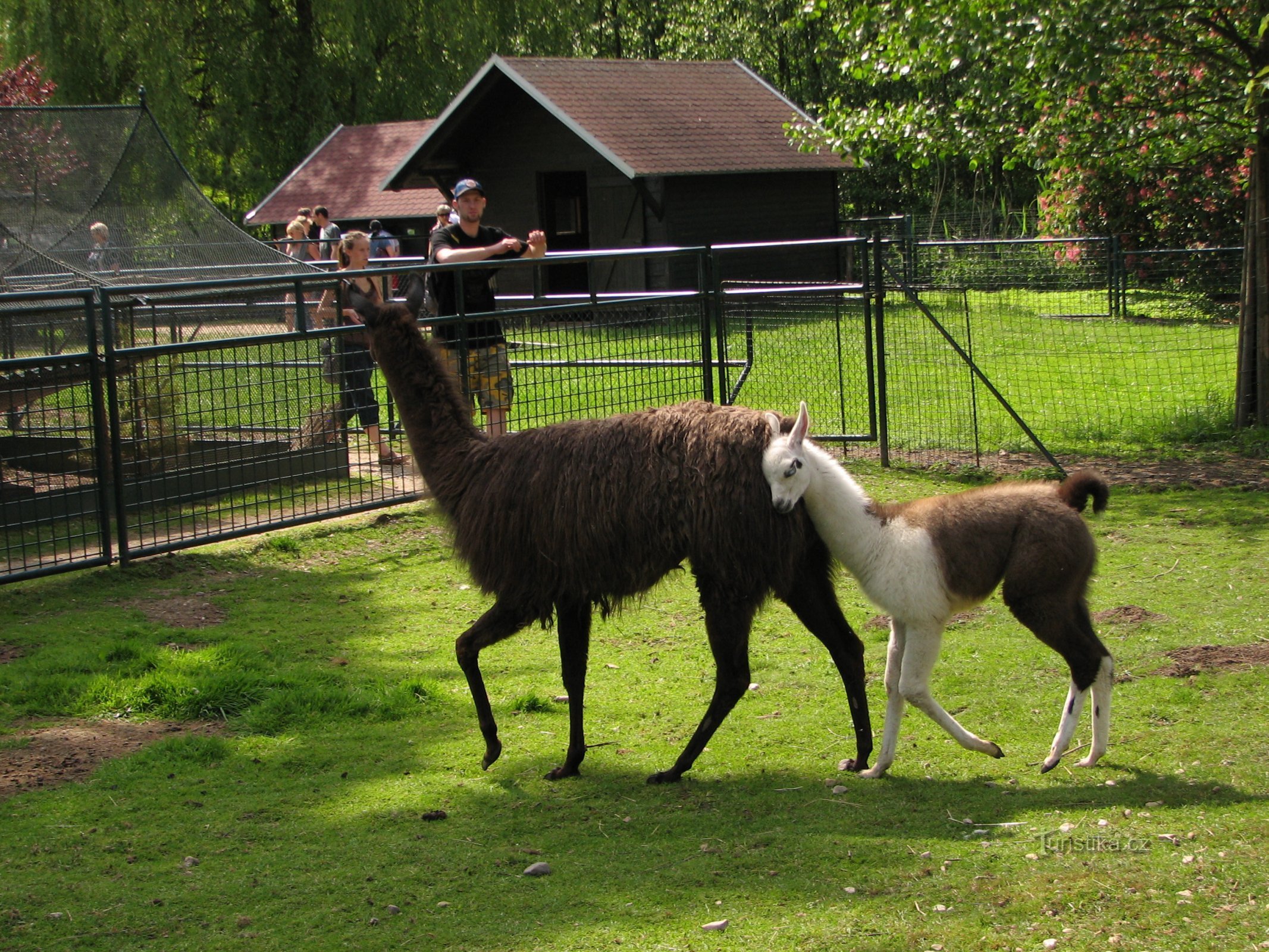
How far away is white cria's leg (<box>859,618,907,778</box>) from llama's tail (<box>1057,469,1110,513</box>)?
2.68ft

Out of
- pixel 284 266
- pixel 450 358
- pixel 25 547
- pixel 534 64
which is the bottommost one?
pixel 25 547

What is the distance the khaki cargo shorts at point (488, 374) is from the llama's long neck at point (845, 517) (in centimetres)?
429

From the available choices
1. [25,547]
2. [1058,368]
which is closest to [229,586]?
[25,547]

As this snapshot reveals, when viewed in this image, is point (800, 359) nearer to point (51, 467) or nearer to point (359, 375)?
point (359, 375)

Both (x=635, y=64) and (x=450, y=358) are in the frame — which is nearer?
(x=450, y=358)

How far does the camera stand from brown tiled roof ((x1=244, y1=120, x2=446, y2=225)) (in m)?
29.1

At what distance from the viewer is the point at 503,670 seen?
636 cm

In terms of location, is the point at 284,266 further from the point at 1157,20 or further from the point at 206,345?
the point at 1157,20

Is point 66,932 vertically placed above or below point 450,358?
below

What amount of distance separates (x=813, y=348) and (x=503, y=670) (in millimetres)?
8413

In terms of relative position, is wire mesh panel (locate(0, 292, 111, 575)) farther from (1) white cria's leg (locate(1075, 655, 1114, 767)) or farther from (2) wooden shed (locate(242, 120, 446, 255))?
(2) wooden shed (locate(242, 120, 446, 255))

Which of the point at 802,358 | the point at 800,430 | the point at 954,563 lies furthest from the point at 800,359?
the point at 800,430

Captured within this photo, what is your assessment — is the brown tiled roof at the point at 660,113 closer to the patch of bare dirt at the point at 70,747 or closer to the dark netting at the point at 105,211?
the dark netting at the point at 105,211

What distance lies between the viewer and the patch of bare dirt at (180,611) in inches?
274
